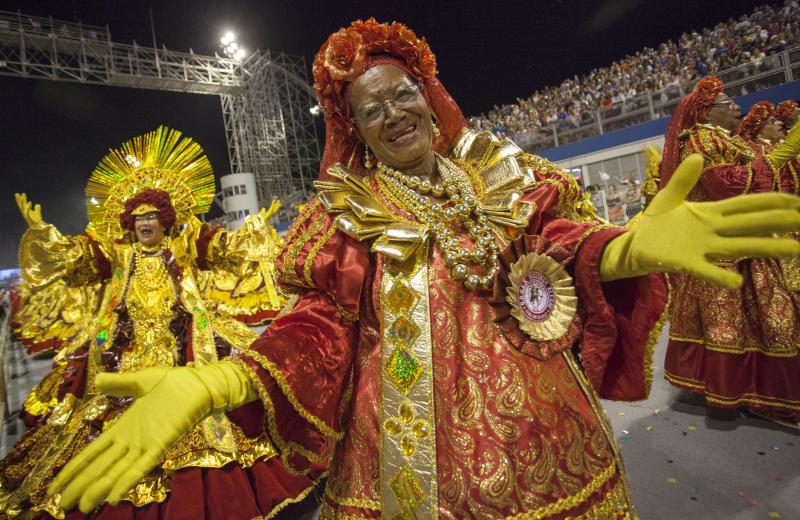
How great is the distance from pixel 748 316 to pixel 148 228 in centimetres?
420

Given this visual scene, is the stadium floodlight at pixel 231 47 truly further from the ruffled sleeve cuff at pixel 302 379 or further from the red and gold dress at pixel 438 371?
the ruffled sleeve cuff at pixel 302 379

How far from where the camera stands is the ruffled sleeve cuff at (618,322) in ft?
3.82

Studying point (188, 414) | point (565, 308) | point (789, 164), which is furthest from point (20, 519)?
point (789, 164)

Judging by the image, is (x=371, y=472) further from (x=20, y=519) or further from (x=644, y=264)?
(x=20, y=519)

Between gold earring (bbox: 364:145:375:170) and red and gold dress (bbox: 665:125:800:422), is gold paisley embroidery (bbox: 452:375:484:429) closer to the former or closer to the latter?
gold earring (bbox: 364:145:375:170)

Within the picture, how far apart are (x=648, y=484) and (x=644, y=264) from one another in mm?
2005

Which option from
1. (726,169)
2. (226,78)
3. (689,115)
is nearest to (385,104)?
(726,169)

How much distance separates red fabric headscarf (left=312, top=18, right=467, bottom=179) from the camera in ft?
4.67

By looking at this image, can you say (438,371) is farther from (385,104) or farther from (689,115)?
(689,115)

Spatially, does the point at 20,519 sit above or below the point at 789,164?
below

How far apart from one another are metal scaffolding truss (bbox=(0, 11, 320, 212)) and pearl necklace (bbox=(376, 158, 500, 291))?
51.0 feet

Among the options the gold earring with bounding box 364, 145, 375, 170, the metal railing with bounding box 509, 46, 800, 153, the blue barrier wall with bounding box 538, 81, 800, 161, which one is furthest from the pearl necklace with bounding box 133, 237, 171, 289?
the metal railing with bounding box 509, 46, 800, 153

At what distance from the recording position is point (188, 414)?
0.94m

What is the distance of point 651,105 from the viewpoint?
29.8ft
